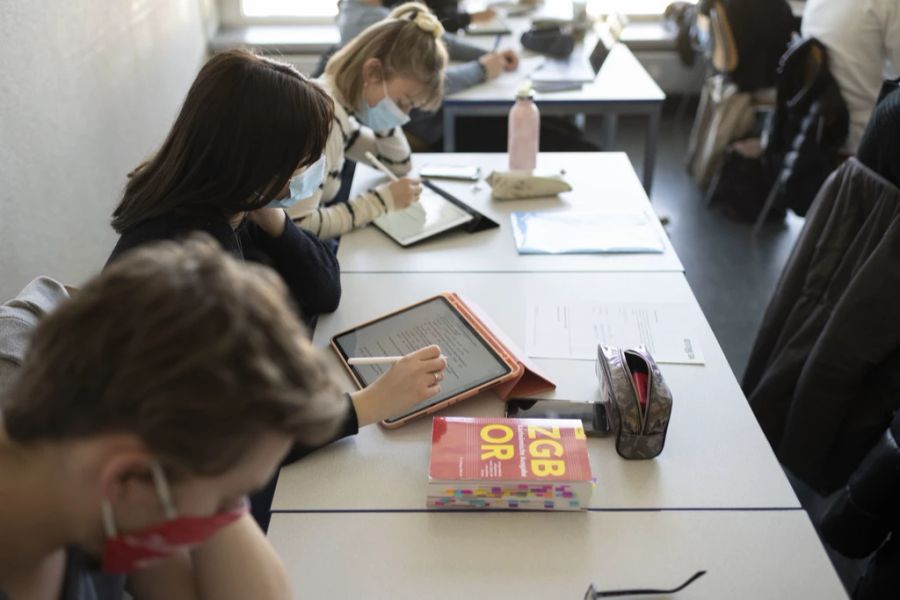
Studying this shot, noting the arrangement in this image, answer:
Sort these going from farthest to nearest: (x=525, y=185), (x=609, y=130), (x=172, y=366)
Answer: (x=609, y=130) → (x=525, y=185) → (x=172, y=366)

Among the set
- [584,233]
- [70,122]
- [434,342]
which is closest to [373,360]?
[434,342]

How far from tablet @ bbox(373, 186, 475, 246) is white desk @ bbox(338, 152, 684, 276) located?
0.02 metres

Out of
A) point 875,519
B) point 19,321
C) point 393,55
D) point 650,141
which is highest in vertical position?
point 393,55

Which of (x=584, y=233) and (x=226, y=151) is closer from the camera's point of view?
(x=226, y=151)

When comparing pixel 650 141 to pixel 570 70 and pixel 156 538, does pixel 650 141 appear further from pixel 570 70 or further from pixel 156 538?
pixel 156 538

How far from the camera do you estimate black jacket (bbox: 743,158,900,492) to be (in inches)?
61.4

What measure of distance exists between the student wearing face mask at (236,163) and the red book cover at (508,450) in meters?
0.10

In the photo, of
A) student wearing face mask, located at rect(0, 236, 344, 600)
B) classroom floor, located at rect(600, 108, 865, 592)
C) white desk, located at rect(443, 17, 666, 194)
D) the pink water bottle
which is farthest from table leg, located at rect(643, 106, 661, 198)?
student wearing face mask, located at rect(0, 236, 344, 600)

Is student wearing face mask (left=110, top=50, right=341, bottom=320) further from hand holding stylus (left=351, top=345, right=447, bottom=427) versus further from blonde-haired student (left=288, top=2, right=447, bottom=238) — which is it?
blonde-haired student (left=288, top=2, right=447, bottom=238)

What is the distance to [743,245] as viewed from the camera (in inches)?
131

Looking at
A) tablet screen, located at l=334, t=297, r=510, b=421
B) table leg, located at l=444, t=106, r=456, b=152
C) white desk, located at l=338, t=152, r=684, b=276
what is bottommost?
table leg, located at l=444, t=106, r=456, b=152

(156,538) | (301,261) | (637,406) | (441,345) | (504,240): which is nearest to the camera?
(156,538)

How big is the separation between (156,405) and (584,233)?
1383 millimetres

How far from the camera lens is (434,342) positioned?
1.41 m
